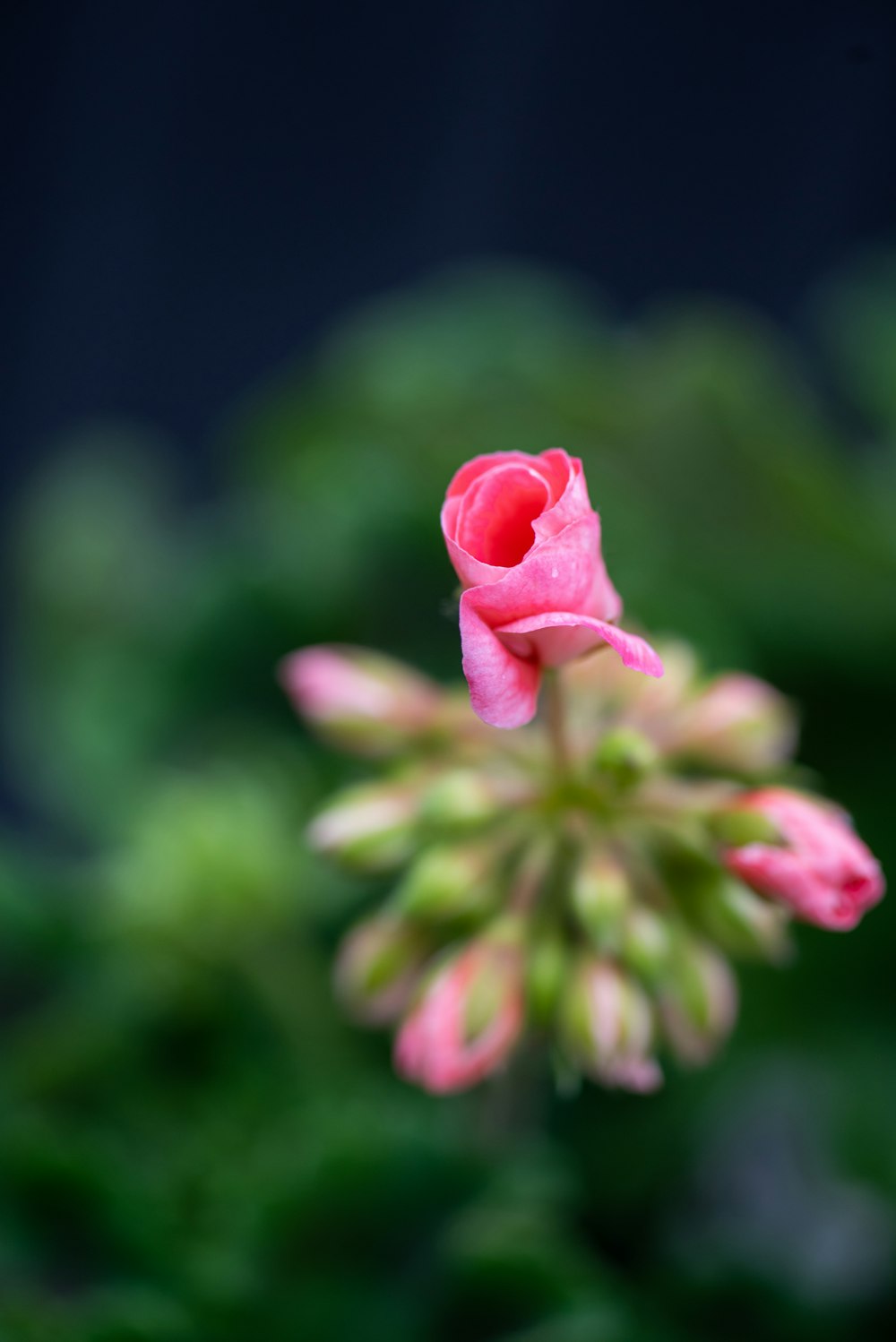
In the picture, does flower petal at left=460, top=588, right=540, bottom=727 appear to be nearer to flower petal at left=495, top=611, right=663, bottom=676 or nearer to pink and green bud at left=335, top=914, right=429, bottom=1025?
flower petal at left=495, top=611, right=663, bottom=676

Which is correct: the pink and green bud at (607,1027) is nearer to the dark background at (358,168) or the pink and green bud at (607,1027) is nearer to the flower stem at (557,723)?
the flower stem at (557,723)

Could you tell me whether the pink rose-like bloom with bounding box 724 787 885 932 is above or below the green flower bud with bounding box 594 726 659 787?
below

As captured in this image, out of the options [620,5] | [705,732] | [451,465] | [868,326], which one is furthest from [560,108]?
[705,732]

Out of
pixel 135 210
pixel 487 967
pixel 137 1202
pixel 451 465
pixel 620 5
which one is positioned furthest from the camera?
pixel 135 210

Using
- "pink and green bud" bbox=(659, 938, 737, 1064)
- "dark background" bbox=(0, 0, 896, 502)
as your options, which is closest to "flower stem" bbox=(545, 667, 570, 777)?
"pink and green bud" bbox=(659, 938, 737, 1064)

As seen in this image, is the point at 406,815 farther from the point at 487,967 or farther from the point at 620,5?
the point at 620,5

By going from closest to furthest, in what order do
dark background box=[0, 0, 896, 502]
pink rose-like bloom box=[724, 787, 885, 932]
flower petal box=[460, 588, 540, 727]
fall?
flower petal box=[460, 588, 540, 727] → pink rose-like bloom box=[724, 787, 885, 932] → dark background box=[0, 0, 896, 502]

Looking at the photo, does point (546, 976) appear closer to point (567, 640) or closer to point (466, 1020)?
point (466, 1020)

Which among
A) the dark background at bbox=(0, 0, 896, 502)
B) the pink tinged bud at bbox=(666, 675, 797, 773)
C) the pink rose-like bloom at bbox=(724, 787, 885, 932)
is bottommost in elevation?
the pink rose-like bloom at bbox=(724, 787, 885, 932)
